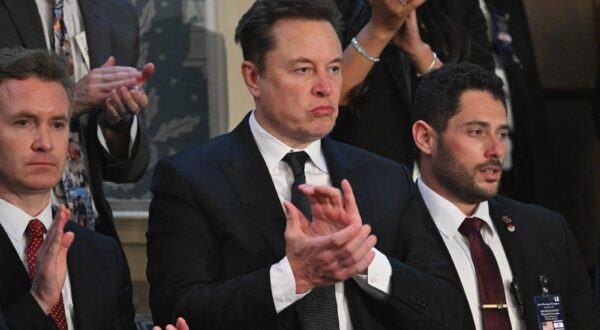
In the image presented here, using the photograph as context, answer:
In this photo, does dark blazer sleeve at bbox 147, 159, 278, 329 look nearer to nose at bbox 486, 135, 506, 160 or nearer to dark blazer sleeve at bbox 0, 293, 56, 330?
dark blazer sleeve at bbox 0, 293, 56, 330

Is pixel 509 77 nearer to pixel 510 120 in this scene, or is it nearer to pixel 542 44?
pixel 510 120

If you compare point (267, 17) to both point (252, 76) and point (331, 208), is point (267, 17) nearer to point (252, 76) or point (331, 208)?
point (252, 76)

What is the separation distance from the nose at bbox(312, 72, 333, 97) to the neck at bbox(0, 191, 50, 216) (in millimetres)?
784

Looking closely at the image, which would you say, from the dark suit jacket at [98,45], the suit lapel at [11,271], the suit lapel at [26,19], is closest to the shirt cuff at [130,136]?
the dark suit jacket at [98,45]

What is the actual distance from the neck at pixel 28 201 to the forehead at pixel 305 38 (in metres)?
0.74

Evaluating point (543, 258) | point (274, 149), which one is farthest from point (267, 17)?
point (543, 258)

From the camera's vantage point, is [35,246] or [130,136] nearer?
[35,246]

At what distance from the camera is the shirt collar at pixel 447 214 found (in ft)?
14.1

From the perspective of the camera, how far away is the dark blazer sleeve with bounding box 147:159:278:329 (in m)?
3.46

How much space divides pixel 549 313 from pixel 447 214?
432mm

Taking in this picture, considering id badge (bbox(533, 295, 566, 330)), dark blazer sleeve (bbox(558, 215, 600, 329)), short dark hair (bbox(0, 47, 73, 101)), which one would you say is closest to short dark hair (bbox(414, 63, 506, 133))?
dark blazer sleeve (bbox(558, 215, 600, 329))

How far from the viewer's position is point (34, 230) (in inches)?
147

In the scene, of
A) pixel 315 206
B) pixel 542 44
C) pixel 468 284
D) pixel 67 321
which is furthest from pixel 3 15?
pixel 542 44

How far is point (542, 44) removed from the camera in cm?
643
